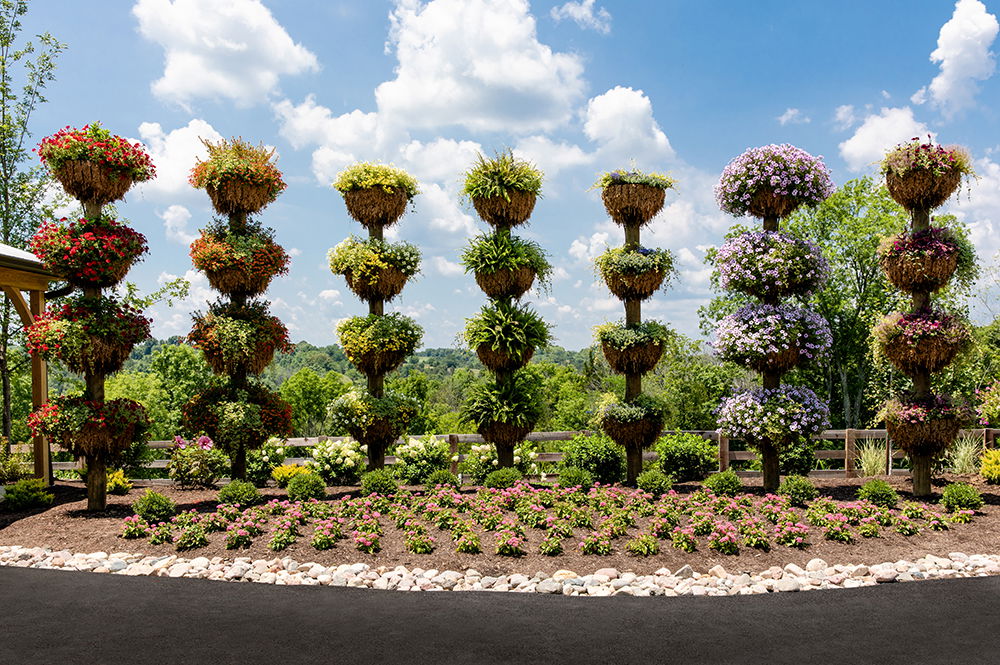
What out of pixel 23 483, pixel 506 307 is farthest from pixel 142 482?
pixel 506 307

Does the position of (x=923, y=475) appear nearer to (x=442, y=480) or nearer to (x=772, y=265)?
(x=772, y=265)

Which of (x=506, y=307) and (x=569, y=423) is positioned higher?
(x=506, y=307)

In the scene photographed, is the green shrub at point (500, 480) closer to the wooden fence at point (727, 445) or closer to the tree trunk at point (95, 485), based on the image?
the wooden fence at point (727, 445)

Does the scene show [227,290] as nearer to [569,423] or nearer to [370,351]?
[370,351]

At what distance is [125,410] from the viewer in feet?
35.7

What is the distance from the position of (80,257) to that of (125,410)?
2452 millimetres

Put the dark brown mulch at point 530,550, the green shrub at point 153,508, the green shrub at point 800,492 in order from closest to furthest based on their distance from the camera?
1. the dark brown mulch at point 530,550
2. the green shrub at point 153,508
3. the green shrub at point 800,492

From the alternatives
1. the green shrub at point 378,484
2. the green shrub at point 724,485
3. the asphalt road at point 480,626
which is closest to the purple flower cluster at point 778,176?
the green shrub at point 724,485

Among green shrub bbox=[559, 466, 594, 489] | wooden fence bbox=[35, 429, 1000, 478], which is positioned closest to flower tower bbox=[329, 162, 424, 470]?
wooden fence bbox=[35, 429, 1000, 478]

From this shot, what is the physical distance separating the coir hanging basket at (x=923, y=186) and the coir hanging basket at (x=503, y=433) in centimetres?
745

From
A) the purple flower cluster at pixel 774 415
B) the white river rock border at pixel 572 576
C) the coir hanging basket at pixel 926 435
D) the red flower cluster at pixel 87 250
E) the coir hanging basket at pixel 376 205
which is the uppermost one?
the coir hanging basket at pixel 376 205

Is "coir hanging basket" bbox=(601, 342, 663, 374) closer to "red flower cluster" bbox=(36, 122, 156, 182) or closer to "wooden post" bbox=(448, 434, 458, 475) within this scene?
"wooden post" bbox=(448, 434, 458, 475)

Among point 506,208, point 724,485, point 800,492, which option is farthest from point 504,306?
point 800,492

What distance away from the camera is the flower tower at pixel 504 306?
12.7m
